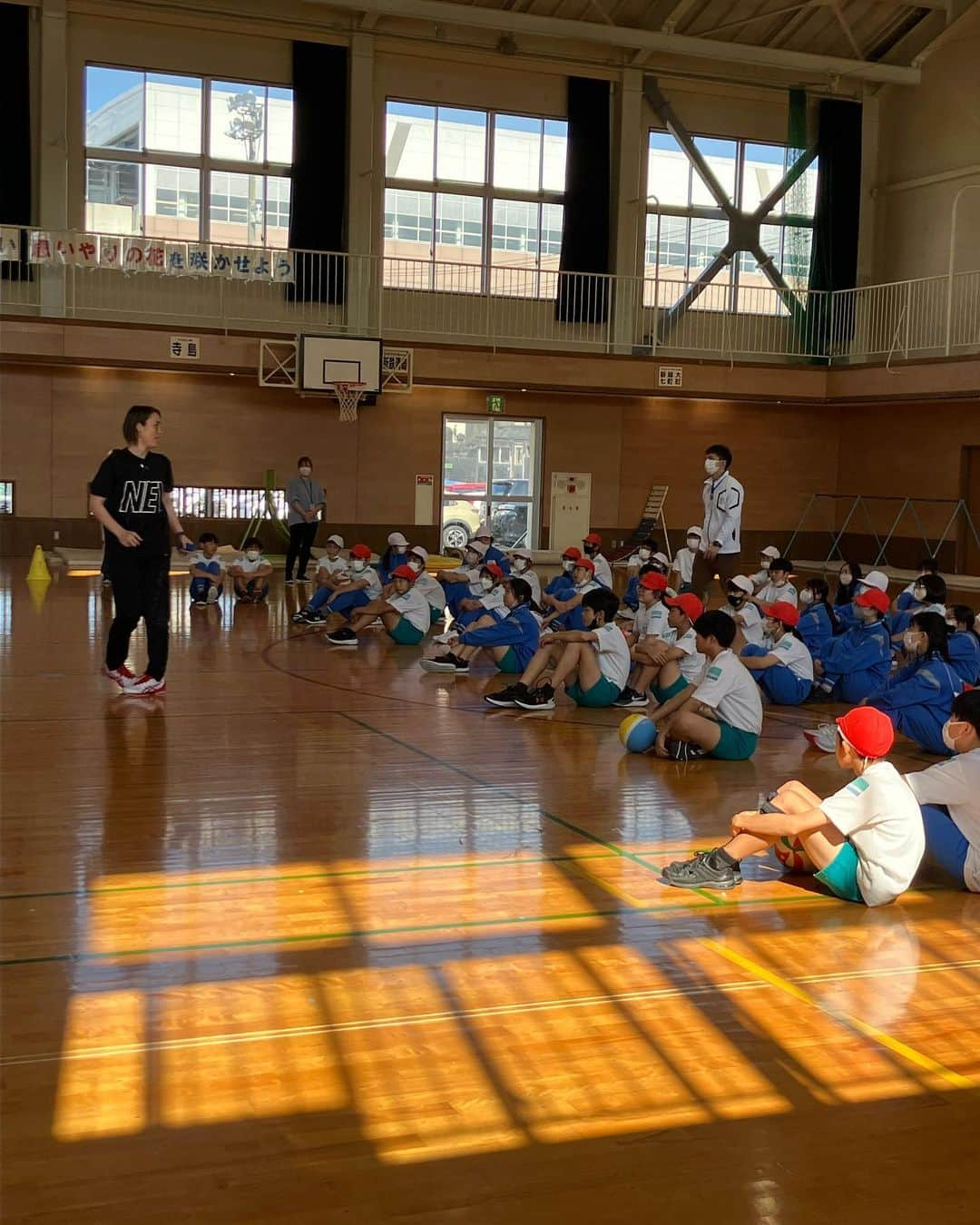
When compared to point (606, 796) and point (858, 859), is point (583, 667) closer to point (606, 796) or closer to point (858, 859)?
point (606, 796)

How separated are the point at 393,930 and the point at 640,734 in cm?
364

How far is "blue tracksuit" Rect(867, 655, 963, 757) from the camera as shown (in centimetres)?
838

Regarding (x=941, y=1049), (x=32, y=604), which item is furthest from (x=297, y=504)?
(x=941, y=1049)

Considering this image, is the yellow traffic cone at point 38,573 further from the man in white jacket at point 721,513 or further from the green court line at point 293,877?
the green court line at point 293,877

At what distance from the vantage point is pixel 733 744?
812 centimetres

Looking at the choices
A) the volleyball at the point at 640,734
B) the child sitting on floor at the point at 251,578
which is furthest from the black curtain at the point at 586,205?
the volleyball at the point at 640,734

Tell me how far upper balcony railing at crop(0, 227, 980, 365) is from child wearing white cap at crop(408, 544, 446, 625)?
32.0 ft

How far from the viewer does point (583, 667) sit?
9.84 meters

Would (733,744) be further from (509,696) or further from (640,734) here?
(509,696)

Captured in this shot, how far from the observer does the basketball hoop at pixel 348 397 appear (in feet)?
75.0

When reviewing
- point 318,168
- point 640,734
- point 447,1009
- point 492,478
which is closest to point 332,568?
point 640,734

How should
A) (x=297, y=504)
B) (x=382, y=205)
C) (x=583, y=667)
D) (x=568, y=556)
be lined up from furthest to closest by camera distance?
1. (x=382, y=205)
2. (x=297, y=504)
3. (x=568, y=556)
4. (x=583, y=667)

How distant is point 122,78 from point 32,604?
41.0ft

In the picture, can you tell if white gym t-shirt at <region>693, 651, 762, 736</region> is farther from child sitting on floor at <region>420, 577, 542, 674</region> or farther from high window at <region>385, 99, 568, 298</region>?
high window at <region>385, 99, 568, 298</region>
